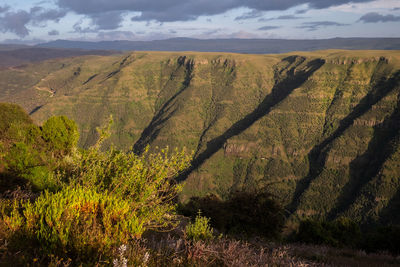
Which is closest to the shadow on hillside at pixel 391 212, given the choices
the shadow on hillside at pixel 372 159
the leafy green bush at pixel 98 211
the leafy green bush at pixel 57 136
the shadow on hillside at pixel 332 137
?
the shadow on hillside at pixel 372 159

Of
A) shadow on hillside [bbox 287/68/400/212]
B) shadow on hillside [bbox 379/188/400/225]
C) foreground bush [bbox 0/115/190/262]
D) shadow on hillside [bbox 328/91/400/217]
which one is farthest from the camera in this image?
shadow on hillside [bbox 287/68/400/212]

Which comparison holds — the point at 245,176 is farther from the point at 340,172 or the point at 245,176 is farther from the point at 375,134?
the point at 375,134

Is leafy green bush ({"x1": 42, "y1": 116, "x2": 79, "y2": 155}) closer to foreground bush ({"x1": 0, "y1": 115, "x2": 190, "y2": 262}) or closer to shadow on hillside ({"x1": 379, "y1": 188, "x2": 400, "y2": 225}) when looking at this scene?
foreground bush ({"x1": 0, "y1": 115, "x2": 190, "y2": 262})

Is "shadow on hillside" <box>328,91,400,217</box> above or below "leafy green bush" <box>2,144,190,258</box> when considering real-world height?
below

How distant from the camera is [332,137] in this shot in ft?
608

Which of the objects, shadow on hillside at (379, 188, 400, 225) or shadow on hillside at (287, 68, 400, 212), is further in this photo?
shadow on hillside at (287, 68, 400, 212)

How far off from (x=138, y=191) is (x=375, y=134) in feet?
631

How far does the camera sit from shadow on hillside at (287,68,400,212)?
16325cm

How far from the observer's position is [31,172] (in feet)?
73.3

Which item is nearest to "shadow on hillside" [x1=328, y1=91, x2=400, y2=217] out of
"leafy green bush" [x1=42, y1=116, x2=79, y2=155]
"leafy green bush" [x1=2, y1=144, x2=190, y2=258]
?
"leafy green bush" [x1=42, y1=116, x2=79, y2=155]

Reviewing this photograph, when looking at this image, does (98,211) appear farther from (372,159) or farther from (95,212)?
(372,159)

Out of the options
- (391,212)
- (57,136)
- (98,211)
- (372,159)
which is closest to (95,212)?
(98,211)

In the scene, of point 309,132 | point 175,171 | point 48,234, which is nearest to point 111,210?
point 48,234

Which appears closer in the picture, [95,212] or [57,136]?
[95,212]
